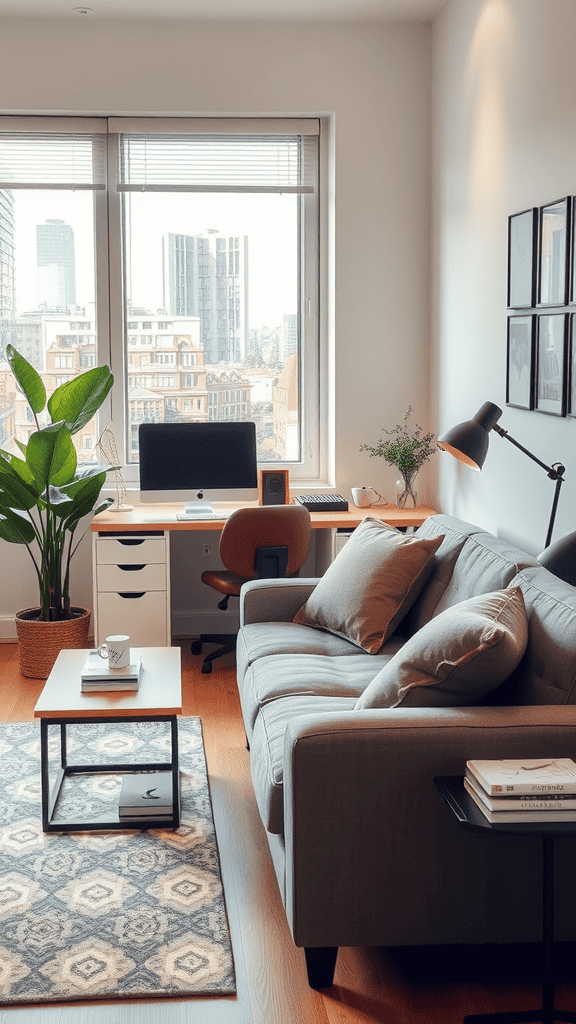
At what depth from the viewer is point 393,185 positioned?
4.83 meters

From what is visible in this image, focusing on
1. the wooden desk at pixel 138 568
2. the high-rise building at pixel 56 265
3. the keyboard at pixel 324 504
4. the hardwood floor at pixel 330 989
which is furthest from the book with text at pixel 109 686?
the high-rise building at pixel 56 265

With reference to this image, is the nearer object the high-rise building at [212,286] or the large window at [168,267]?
the large window at [168,267]

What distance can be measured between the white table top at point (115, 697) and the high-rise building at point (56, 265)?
2326mm

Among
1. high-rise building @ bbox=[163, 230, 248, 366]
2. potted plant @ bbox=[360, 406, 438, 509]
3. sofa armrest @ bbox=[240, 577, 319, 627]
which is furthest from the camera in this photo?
high-rise building @ bbox=[163, 230, 248, 366]

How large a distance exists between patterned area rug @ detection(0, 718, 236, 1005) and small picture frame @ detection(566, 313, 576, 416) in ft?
5.39

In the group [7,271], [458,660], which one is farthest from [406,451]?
[458,660]

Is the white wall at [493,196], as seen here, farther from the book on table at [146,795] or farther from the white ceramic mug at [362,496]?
the book on table at [146,795]

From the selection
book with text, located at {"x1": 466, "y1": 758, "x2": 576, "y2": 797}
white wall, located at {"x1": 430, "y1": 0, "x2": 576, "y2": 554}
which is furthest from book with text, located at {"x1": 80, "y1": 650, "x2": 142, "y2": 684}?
white wall, located at {"x1": 430, "y1": 0, "x2": 576, "y2": 554}

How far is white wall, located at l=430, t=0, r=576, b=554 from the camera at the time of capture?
127 inches

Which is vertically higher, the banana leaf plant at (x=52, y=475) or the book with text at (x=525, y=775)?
the banana leaf plant at (x=52, y=475)

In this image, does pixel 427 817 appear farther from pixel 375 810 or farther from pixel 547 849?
pixel 547 849

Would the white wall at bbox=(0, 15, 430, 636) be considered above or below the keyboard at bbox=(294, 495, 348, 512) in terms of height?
above

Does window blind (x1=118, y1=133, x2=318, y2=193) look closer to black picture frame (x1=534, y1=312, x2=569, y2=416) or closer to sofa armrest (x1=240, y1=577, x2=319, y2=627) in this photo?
black picture frame (x1=534, y1=312, x2=569, y2=416)

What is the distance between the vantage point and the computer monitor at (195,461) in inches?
184
